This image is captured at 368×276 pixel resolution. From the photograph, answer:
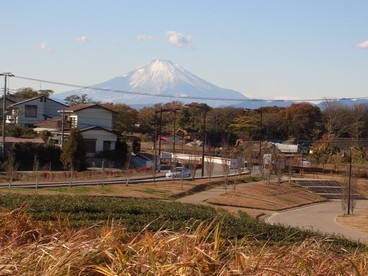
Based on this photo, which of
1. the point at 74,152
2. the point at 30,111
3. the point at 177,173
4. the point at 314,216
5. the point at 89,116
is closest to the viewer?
the point at 314,216

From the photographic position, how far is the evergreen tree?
4294cm

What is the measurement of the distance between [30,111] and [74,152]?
2014 cm

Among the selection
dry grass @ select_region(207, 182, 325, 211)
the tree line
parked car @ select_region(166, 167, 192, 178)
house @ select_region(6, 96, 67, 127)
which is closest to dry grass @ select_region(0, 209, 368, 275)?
dry grass @ select_region(207, 182, 325, 211)

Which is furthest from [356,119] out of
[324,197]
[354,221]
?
[354,221]

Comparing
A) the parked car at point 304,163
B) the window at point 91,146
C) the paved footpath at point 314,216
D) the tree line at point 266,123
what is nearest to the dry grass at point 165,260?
the paved footpath at point 314,216

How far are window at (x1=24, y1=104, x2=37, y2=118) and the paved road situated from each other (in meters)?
32.1

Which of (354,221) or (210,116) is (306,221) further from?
(210,116)

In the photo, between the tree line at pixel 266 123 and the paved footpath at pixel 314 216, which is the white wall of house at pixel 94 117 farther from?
the paved footpath at pixel 314 216

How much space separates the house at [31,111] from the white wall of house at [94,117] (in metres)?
6.71

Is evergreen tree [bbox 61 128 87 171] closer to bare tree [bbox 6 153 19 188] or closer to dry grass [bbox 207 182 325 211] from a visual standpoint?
bare tree [bbox 6 153 19 188]

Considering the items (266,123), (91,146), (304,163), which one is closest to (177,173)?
(91,146)

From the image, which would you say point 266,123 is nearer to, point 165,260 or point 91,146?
point 91,146

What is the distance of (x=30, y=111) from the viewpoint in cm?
6191

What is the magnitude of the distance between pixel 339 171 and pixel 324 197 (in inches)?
567
